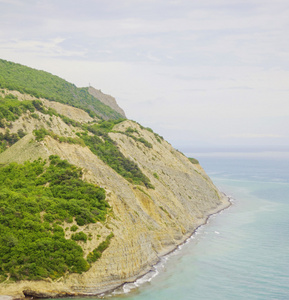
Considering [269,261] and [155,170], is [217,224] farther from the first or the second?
[269,261]

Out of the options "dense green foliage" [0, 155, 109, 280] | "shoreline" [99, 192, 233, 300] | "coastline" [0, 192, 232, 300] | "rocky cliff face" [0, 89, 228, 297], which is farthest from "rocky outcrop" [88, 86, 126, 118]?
"dense green foliage" [0, 155, 109, 280]

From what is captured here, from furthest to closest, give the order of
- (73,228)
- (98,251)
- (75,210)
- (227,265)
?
(227,265), (75,210), (73,228), (98,251)

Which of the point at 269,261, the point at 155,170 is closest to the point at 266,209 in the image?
the point at 155,170

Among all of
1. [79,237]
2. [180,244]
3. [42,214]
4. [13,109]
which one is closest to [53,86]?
[13,109]

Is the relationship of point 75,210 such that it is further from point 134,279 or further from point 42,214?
point 134,279

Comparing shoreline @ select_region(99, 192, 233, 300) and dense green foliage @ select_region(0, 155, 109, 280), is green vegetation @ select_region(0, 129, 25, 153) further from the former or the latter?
shoreline @ select_region(99, 192, 233, 300)

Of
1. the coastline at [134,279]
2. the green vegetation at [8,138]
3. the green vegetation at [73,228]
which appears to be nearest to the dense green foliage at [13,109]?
the green vegetation at [8,138]
